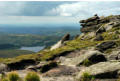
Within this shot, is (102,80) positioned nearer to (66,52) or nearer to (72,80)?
(72,80)

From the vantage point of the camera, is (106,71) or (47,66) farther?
(47,66)

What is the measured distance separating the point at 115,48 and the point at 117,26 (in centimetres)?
3493

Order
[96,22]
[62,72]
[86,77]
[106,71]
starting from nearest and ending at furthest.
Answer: [86,77] < [106,71] < [62,72] < [96,22]

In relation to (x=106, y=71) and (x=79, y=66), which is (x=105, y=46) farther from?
(x=106, y=71)

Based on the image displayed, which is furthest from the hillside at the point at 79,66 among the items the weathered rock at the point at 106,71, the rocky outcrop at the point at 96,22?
the rocky outcrop at the point at 96,22

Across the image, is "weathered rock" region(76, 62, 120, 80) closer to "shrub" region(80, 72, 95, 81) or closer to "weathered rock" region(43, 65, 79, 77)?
"shrub" region(80, 72, 95, 81)

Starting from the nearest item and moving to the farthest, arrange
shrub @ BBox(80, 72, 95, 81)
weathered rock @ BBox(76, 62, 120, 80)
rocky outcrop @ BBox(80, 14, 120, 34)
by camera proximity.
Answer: shrub @ BBox(80, 72, 95, 81) < weathered rock @ BBox(76, 62, 120, 80) < rocky outcrop @ BBox(80, 14, 120, 34)

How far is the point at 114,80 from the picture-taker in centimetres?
2359

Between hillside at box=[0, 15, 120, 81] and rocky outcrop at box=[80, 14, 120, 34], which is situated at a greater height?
rocky outcrop at box=[80, 14, 120, 34]

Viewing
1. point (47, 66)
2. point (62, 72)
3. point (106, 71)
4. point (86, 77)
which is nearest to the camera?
point (86, 77)

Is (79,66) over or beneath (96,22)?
beneath

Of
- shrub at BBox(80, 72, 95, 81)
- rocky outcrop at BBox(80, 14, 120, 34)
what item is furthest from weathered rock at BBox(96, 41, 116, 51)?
rocky outcrop at BBox(80, 14, 120, 34)

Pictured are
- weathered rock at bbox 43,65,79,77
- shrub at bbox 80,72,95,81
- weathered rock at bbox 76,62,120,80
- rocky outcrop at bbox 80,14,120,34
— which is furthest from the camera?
rocky outcrop at bbox 80,14,120,34

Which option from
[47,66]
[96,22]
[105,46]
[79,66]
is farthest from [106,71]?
[96,22]
